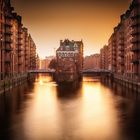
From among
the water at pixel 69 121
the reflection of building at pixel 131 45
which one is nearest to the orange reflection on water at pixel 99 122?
the water at pixel 69 121

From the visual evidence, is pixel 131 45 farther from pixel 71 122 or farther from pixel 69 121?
pixel 71 122

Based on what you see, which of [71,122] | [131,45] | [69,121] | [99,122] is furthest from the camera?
[131,45]

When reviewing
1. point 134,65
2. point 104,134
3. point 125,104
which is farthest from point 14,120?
point 134,65

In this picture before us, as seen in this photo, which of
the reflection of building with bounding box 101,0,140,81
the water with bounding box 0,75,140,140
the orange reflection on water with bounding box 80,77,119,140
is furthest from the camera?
the reflection of building with bounding box 101,0,140,81

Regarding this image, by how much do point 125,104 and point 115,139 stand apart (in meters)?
32.1

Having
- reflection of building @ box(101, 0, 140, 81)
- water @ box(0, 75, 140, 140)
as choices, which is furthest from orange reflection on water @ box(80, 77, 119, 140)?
reflection of building @ box(101, 0, 140, 81)

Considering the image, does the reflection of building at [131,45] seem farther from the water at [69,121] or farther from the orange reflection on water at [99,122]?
the orange reflection on water at [99,122]

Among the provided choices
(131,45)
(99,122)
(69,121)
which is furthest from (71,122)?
(131,45)

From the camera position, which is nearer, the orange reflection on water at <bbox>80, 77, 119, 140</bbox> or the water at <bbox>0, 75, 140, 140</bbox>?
the water at <bbox>0, 75, 140, 140</bbox>

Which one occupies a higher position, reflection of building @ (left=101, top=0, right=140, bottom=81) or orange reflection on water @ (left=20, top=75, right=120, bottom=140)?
reflection of building @ (left=101, top=0, right=140, bottom=81)

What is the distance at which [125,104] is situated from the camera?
7400cm

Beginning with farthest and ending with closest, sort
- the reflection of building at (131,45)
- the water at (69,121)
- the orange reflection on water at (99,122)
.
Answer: the reflection of building at (131,45) → the orange reflection on water at (99,122) → the water at (69,121)

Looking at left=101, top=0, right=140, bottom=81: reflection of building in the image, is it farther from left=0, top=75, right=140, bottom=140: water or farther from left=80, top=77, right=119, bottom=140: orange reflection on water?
left=80, top=77, right=119, bottom=140: orange reflection on water

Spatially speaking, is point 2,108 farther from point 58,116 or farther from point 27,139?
point 27,139
